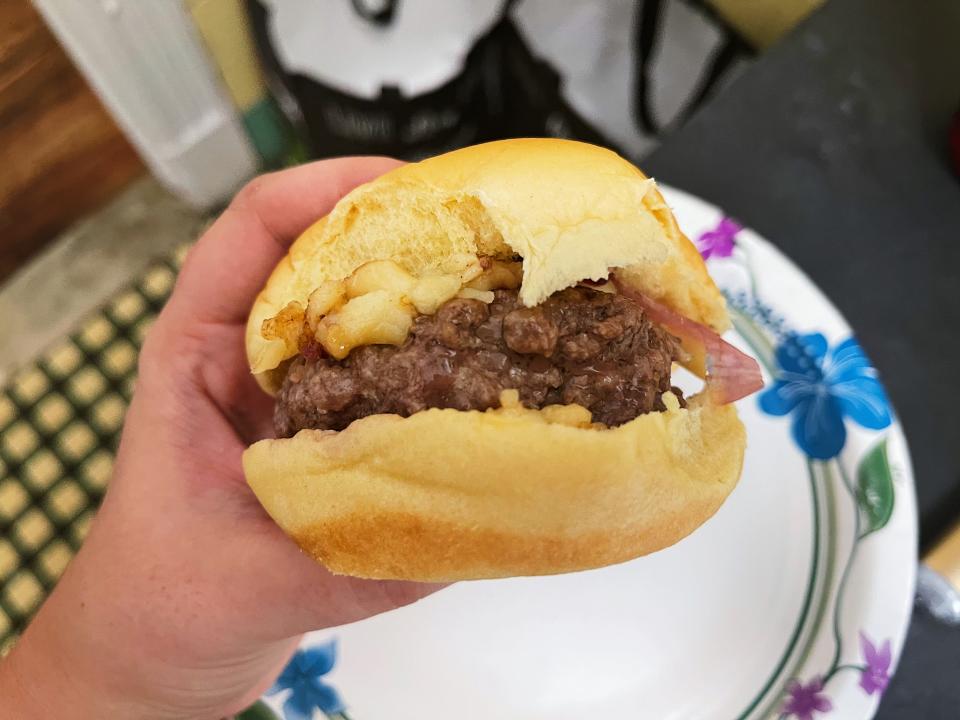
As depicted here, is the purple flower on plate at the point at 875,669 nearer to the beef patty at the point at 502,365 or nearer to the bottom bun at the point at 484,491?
the bottom bun at the point at 484,491

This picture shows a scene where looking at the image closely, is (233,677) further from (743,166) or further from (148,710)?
(743,166)

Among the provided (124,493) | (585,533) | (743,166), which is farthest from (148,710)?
(743,166)

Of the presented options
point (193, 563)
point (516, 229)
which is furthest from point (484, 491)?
point (193, 563)

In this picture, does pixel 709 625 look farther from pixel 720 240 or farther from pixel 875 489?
pixel 720 240

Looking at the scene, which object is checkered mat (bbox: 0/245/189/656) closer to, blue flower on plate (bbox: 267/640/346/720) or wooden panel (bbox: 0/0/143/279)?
wooden panel (bbox: 0/0/143/279)

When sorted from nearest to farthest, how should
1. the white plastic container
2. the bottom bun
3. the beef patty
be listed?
the bottom bun, the beef patty, the white plastic container

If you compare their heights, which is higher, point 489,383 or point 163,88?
point 163,88

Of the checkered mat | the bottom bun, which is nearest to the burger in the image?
the bottom bun
